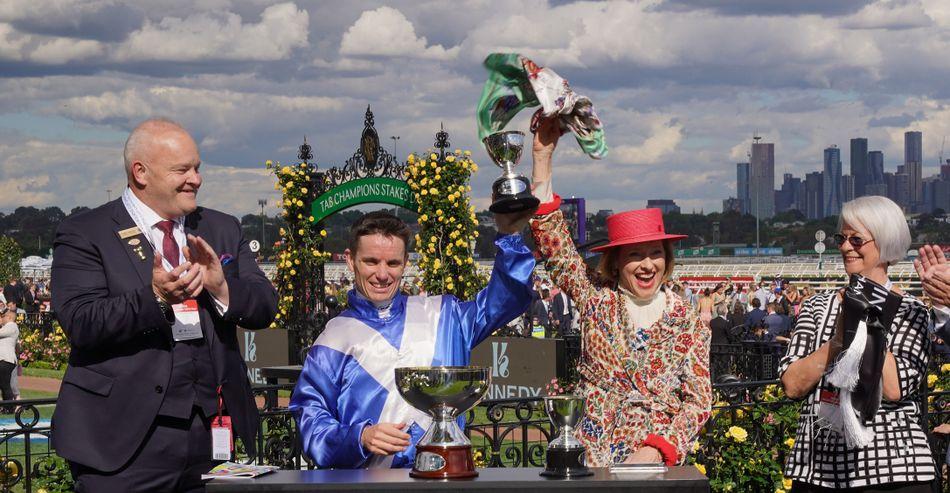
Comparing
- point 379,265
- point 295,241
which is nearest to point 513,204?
point 379,265

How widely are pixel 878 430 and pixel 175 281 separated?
7.47 feet

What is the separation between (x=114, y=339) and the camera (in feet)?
11.2

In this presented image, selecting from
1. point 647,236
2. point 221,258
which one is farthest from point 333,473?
point 647,236

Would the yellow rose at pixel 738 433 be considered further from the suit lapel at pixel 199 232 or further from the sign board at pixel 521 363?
the sign board at pixel 521 363

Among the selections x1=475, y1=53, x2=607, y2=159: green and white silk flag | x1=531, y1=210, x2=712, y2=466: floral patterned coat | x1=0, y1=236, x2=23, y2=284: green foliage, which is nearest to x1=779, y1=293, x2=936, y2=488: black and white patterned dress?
x1=531, y1=210, x2=712, y2=466: floral patterned coat

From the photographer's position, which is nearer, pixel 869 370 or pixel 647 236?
pixel 869 370

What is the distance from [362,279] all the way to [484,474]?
0.85 meters

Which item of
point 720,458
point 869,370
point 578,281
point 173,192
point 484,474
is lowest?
point 720,458

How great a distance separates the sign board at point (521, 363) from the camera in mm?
13570

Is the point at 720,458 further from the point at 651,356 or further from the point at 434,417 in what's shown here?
the point at 434,417

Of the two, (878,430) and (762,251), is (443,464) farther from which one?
(762,251)

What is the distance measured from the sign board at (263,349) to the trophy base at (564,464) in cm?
1467

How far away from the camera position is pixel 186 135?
3627mm

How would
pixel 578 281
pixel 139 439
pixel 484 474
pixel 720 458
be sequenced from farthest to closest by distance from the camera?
pixel 720 458, pixel 578 281, pixel 139 439, pixel 484 474
